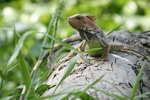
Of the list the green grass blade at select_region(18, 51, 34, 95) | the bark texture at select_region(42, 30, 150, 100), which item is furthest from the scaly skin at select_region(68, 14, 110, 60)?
the green grass blade at select_region(18, 51, 34, 95)

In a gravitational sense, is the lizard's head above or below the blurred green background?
above

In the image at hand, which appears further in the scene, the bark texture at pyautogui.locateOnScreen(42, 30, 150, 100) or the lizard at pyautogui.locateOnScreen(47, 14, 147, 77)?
the lizard at pyautogui.locateOnScreen(47, 14, 147, 77)

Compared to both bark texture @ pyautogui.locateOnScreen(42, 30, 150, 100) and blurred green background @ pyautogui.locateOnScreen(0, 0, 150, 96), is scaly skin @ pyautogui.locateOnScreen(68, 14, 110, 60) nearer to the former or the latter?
bark texture @ pyautogui.locateOnScreen(42, 30, 150, 100)

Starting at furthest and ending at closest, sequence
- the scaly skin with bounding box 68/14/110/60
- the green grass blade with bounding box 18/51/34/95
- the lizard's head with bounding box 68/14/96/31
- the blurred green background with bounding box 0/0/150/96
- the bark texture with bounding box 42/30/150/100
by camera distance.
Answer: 1. the blurred green background with bounding box 0/0/150/96
2. the scaly skin with bounding box 68/14/110/60
3. the lizard's head with bounding box 68/14/96/31
4. the bark texture with bounding box 42/30/150/100
5. the green grass blade with bounding box 18/51/34/95

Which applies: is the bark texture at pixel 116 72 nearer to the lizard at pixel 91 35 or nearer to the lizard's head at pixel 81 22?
the lizard at pixel 91 35

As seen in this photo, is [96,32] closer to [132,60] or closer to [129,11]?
[132,60]

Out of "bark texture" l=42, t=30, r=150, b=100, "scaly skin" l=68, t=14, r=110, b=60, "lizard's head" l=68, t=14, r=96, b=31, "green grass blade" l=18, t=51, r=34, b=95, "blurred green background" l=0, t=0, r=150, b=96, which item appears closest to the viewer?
"green grass blade" l=18, t=51, r=34, b=95

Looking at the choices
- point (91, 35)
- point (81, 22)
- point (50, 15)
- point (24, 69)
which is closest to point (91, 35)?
point (91, 35)

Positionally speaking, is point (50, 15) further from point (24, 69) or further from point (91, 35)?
point (24, 69)
